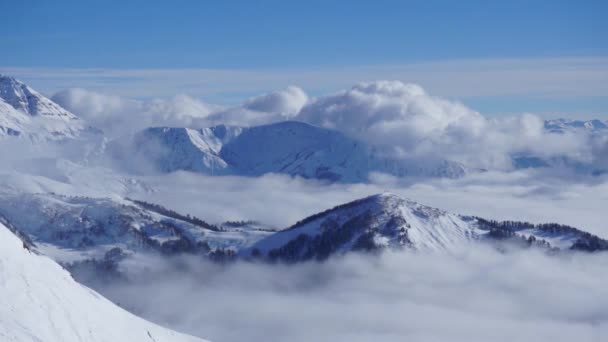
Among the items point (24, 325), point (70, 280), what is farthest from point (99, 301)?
point (24, 325)

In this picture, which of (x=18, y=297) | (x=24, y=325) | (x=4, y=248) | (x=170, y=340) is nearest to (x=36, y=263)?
(x=4, y=248)

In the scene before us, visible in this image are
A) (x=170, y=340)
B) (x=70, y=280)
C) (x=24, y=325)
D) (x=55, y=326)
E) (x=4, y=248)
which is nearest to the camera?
(x=24, y=325)

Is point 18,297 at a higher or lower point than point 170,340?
higher

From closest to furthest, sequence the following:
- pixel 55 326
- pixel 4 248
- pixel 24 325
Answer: pixel 24 325
pixel 55 326
pixel 4 248

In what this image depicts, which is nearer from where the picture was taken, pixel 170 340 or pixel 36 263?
pixel 36 263

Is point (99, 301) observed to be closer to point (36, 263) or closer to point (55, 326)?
point (36, 263)

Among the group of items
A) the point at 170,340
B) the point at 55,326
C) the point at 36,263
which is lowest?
the point at 170,340
